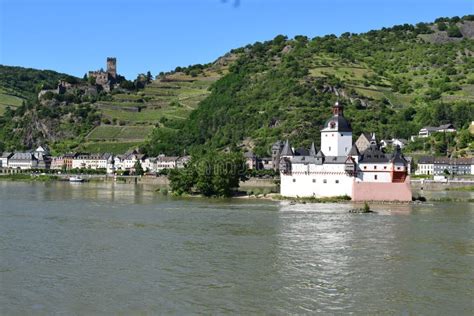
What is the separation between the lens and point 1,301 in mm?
18734

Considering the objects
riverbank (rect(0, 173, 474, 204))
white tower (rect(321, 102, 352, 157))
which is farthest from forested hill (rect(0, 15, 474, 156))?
white tower (rect(321, 102, 352, 157))

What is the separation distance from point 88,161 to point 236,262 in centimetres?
8141

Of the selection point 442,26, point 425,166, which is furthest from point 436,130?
point 442,26

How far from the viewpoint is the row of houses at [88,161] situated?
320ft

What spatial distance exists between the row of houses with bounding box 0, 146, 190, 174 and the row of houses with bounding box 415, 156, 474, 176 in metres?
29.4

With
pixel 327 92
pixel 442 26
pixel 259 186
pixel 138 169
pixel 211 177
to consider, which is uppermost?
pixel 442 26

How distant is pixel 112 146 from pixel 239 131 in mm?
20372

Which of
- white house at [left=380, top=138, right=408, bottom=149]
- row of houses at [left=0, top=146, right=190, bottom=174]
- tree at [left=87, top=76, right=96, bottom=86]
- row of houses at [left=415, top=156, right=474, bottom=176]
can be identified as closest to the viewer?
row of houses at [left=415, top=156, right=474, bottom=176]

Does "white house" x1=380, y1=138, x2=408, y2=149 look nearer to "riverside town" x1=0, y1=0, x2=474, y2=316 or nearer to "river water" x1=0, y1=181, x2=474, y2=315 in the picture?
"riverside town" x1=0, y1=0, x2=474, y2=316

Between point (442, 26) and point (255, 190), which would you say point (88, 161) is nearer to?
point (255, 190)

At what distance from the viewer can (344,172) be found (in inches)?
1906

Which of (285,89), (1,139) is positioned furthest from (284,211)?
(1,139)

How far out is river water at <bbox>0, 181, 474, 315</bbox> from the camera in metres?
18.8

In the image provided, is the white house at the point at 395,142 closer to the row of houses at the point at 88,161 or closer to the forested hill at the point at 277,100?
the forested hill at the point at 277,100
